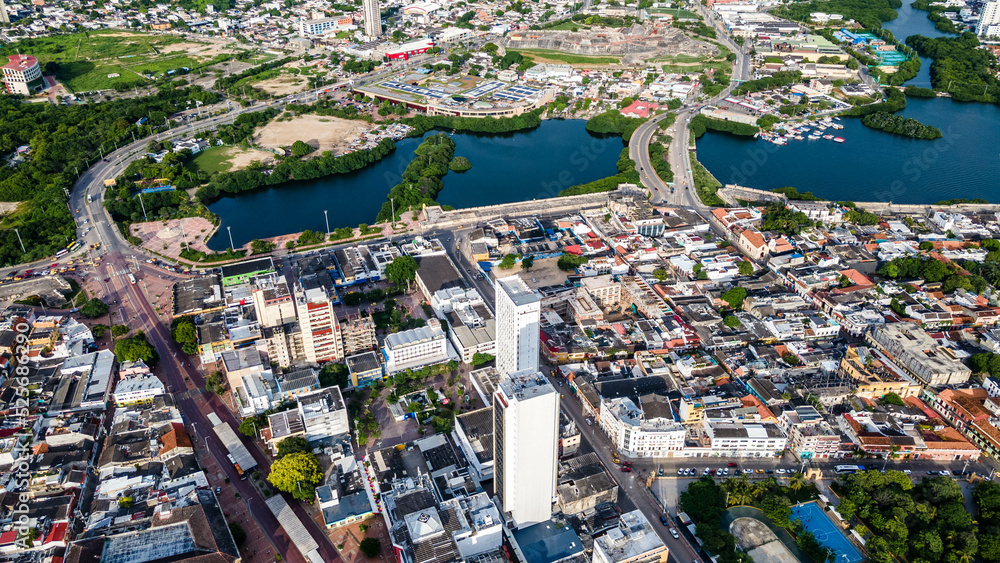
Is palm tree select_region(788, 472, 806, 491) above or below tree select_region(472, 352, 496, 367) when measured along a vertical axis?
below

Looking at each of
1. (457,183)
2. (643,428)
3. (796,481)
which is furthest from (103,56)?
(796,481)

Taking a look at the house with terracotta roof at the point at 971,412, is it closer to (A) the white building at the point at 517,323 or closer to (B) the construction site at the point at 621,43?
(A) the white building at the point at 517,323

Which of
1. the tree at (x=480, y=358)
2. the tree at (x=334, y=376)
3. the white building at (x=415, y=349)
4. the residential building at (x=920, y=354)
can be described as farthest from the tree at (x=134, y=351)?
the residential building at (x=920, y=354)

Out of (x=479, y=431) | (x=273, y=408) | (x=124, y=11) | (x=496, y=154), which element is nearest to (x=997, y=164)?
(x=496, y=154)

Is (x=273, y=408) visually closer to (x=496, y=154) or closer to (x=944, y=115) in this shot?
(x=496, y=154)

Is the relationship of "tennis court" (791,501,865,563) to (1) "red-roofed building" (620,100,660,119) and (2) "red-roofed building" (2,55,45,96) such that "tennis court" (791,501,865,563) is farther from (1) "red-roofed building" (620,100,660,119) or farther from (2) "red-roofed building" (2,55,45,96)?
(2) "red-roofed building" (2,55,45,96)

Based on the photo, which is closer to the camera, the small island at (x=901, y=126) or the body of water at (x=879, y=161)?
the body of water at (x=879, y=161)

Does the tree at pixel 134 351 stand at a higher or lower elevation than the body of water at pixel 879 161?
higher

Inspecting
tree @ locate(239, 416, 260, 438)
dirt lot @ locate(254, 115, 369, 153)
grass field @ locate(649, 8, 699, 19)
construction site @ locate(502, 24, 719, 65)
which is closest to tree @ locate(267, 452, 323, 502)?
tree @ locate(239, 416, 260, 438)
